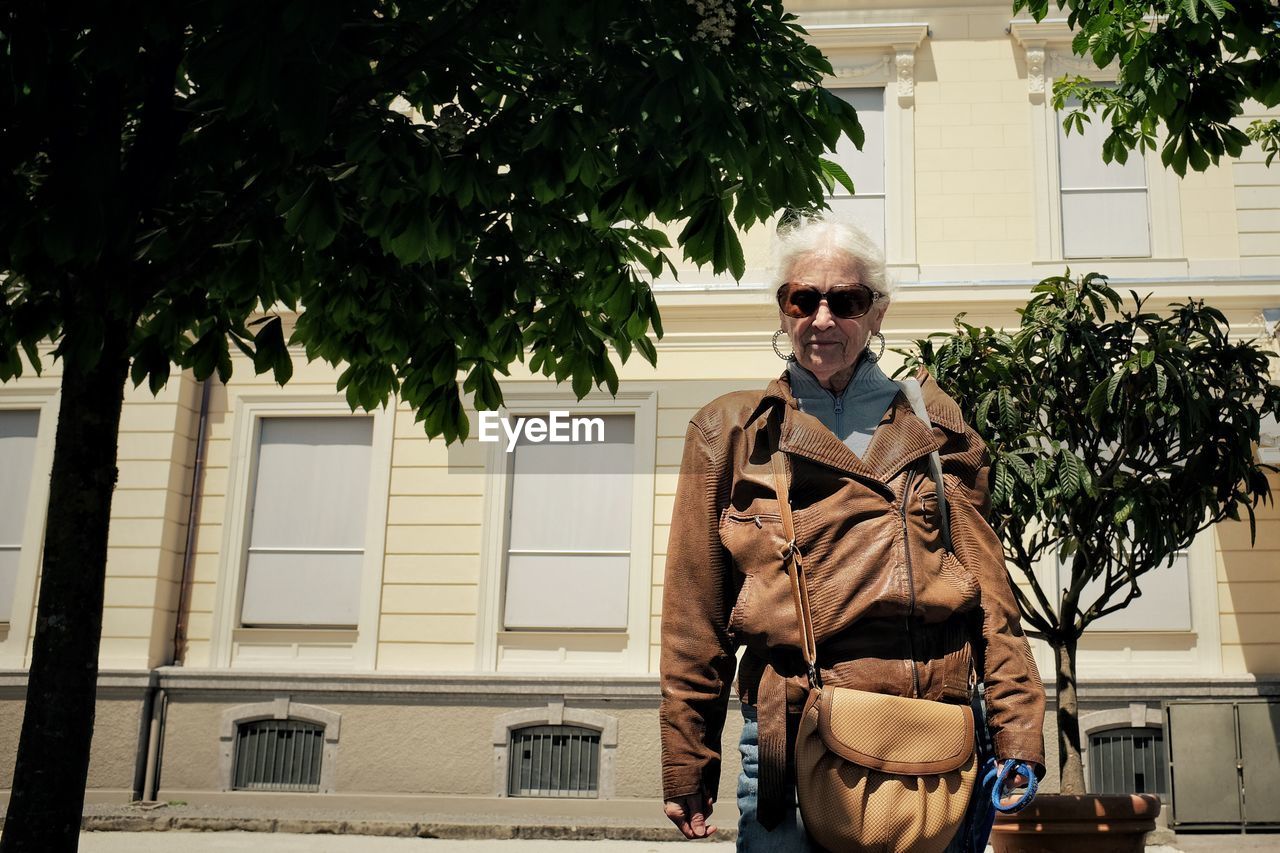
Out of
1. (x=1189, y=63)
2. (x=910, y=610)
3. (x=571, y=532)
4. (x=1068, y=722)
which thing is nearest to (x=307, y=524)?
(x=571, y=532)

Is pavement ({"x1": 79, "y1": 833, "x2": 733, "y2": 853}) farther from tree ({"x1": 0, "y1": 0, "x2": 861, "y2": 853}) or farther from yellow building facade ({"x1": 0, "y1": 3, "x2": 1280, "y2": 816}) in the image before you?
tree ({"x1": 0, "y1": 0, "x2": 861, "y2": 853})

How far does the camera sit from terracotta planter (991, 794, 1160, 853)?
6586mm

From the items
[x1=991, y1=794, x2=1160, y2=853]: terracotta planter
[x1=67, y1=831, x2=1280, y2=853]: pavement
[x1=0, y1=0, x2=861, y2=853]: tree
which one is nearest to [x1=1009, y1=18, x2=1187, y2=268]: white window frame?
[x1=67, y1=831, x2=1280, y2=853]: pavement

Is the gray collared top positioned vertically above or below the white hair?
below

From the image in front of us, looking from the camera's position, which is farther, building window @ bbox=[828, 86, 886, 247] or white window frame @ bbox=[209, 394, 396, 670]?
building window @ bbox=[828, 86, 886, 247]

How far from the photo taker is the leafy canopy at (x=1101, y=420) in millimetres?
7625

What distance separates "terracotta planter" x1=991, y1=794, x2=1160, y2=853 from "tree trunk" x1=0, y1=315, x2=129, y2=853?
14.6ft

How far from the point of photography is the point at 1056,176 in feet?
46.5

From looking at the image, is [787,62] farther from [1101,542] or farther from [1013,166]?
[1013,166]

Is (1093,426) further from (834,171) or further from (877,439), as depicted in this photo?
(877,439)

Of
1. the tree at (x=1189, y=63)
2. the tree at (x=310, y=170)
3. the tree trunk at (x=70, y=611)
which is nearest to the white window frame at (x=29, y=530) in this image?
the tree at (x=310, y=170)

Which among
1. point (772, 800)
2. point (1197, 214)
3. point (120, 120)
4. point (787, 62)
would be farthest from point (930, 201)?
point (772, 800)

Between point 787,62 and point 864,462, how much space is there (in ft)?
10.5

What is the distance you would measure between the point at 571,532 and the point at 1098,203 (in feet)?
22.5
